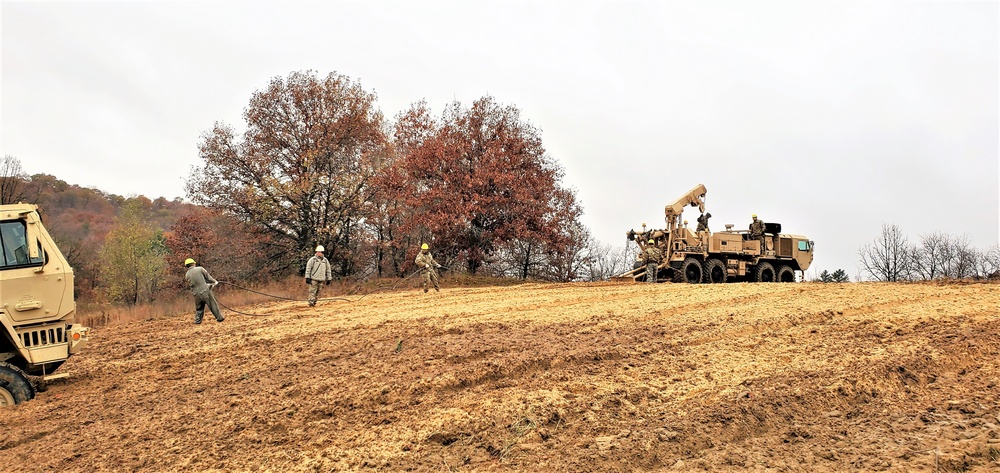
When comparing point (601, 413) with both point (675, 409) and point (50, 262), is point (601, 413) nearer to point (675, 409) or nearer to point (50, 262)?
point (675, 409)

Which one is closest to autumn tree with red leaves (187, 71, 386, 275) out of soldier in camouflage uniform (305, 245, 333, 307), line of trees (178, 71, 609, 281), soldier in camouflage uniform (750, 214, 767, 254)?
line of trees (178, 71, 609, 281)

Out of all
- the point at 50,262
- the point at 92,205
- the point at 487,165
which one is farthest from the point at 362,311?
the point at 92,205

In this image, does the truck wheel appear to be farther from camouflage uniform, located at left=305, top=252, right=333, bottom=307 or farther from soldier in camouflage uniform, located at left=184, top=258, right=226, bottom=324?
soldier in camouflage uniform, located at left=184, top=258, right=226, bottom=324

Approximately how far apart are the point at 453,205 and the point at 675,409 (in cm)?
1940

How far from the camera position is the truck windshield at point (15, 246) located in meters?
7.81

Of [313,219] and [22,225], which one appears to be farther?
[313,219]

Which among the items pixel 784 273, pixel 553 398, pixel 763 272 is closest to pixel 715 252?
pixel 763 272

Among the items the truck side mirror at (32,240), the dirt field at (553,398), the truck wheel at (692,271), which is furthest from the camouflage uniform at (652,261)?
the truck side mirror at (32,240)

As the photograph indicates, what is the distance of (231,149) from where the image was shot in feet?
84.6

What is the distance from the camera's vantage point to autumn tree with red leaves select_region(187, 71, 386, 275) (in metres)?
25.7

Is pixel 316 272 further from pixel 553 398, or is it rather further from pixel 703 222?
pixel 703 222

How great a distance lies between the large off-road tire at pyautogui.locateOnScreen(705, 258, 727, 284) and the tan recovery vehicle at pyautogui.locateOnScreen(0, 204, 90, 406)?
18.2 m

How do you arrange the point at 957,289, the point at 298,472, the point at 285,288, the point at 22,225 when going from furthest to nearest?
the point at 285,288 → the point at 957,289 → the point at 22,225 → the point at 298,472

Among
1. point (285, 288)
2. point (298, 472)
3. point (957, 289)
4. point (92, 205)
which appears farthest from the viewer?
point (92, 205)
